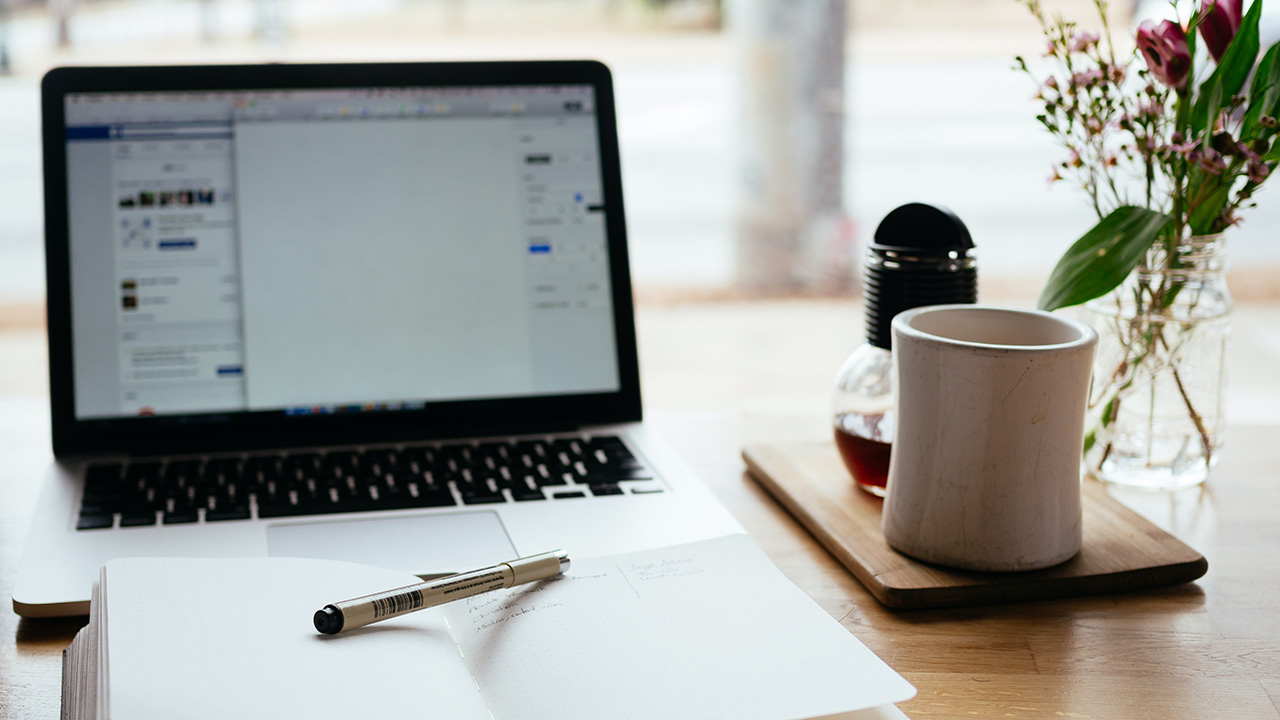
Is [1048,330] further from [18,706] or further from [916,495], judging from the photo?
[18,706]

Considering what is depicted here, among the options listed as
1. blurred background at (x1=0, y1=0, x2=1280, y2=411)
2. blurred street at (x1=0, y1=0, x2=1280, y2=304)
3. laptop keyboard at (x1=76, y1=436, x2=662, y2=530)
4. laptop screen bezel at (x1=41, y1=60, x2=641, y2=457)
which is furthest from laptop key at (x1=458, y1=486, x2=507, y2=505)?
blurred street at (x1=0, y1=0, x2=1280, y2=304)

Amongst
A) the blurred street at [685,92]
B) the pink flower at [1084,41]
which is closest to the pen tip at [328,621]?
the pink flower at [1084,41]

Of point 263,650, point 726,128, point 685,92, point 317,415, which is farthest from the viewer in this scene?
point 685,92

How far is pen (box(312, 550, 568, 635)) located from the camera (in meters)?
0.49

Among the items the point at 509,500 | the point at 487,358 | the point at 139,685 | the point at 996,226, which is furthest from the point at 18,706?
the point at 996,226

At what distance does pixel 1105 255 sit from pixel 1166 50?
0.13m

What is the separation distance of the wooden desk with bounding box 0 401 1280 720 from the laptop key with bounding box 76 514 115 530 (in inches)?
1.8

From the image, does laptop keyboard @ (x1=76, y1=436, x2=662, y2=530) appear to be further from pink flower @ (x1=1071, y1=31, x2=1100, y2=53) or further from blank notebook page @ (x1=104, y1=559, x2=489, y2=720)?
pink flower @ (x1=1071, y1=31, x2=1100, y2=53)

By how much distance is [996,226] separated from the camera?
183 inches

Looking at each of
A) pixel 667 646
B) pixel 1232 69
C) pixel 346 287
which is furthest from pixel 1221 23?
pixel 346 287

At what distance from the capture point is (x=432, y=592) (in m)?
0.53

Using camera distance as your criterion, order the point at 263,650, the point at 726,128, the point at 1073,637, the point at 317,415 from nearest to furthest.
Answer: the point at 263,650 < the point at 1073,637 < the point at 317,415 < the point at 726,128

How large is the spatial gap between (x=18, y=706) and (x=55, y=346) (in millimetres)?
366

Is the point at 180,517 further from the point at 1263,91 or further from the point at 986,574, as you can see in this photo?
the point at 1263,91
